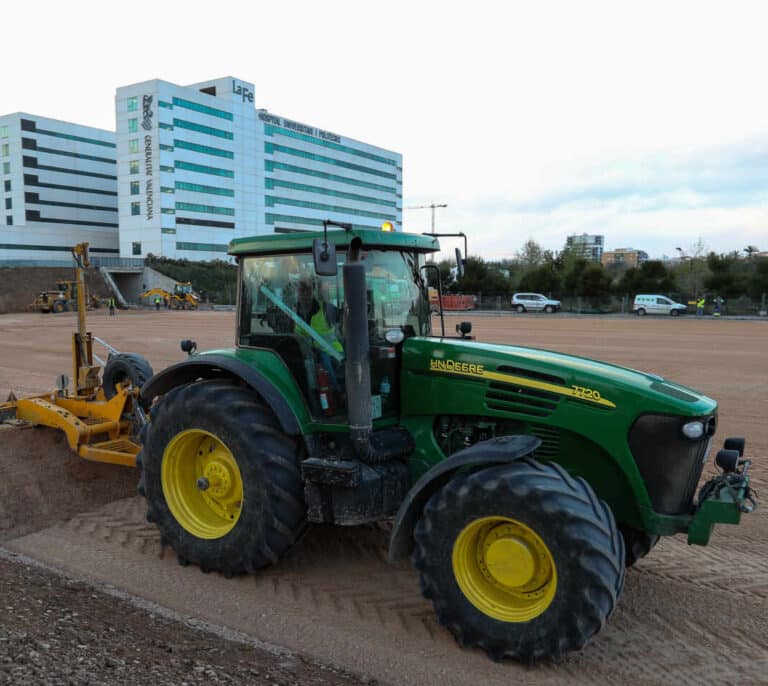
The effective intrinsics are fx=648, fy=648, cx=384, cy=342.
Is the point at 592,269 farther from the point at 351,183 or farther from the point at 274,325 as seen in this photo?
the point at 351,183

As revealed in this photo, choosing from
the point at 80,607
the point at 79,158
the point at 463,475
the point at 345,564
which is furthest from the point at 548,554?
the point at 79,158

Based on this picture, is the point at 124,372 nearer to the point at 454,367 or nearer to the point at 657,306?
the point at 454,367

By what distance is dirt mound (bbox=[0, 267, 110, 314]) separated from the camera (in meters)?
47.6

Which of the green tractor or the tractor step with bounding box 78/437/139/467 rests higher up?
the green tractor

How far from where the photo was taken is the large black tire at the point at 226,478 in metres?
4.12

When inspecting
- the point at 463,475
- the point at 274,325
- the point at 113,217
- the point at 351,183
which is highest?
the point at 351,183

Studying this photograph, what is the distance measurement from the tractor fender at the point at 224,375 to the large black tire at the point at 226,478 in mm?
146

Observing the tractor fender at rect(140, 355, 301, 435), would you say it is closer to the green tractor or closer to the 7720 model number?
the green tractor

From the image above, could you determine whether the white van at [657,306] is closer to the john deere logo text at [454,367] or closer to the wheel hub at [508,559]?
the john deere logo text at [454,367]

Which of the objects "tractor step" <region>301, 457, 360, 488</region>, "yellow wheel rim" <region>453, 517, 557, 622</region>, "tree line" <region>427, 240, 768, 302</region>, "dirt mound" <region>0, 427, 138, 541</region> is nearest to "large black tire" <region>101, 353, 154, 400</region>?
"dirt mound" <region>0, 427, 138, 541</region>

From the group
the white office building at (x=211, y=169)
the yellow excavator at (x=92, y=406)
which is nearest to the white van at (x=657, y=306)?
the yellow excavator at (x=92, y=406)

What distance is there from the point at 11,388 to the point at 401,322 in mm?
11047

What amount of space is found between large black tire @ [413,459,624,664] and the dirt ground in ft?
0.62

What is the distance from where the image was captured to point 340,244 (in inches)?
157
